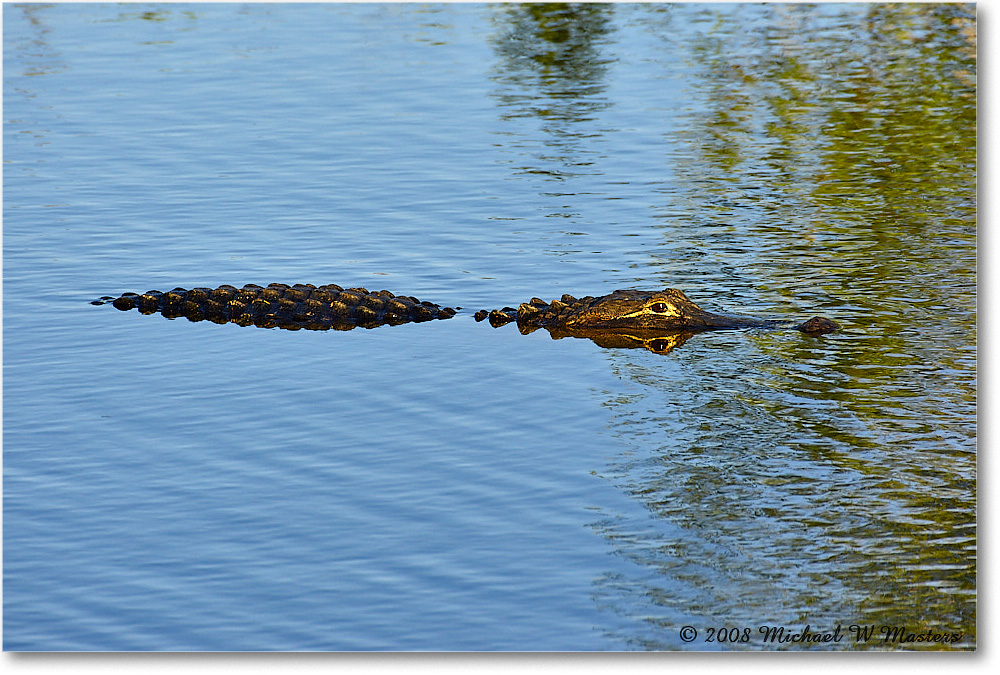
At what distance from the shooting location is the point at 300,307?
15906mm

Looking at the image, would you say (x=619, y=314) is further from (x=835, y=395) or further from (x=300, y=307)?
(x=300, y=307)

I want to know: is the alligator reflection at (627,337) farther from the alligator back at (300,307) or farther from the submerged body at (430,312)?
the alligator back at (300,307)

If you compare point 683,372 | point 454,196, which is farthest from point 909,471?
point 454,196

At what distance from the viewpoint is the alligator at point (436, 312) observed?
1551 centimetres

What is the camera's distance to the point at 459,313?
16.2 metres

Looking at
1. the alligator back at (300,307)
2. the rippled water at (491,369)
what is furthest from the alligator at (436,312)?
the rippled water at (491,369)

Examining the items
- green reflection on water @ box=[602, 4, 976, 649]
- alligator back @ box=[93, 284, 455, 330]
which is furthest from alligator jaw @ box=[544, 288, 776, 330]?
alligator back @ box=[93, 284, 455, 330]

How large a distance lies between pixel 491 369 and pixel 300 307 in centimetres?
284

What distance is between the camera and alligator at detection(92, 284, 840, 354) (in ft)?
50.9

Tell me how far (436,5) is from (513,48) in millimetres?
4448

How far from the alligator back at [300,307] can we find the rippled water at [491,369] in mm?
261

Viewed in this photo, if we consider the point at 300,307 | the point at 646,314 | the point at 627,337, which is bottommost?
the point at 627,337

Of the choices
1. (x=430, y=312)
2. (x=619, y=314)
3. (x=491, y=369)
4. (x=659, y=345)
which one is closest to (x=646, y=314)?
(x=619, y=314)

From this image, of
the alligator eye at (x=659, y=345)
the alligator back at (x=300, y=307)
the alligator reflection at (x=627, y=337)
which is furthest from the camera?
the alligator back at (x=300, y=307)
